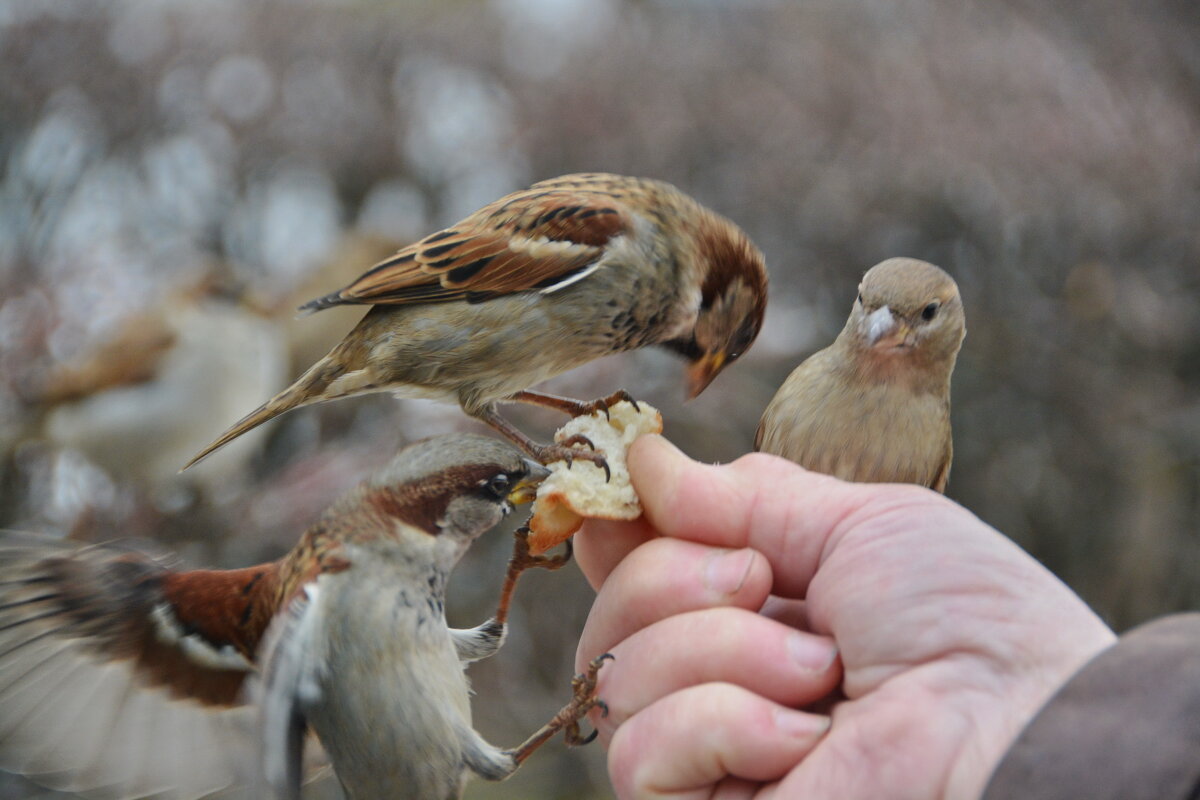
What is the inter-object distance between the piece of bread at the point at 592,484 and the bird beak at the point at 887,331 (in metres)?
0.38

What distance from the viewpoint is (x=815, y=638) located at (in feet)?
4.96

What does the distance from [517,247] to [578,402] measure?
32 cm

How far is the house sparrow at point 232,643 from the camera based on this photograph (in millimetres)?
1490

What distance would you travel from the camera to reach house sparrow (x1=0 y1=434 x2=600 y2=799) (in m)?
1.49

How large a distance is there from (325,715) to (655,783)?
50 centimetres

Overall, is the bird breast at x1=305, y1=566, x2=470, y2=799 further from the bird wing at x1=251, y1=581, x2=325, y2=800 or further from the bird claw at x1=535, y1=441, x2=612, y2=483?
the bird claw at x1=535, y1=441, x2=612, y2=483

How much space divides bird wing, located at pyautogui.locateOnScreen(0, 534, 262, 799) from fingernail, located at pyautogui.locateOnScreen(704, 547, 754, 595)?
694 mm

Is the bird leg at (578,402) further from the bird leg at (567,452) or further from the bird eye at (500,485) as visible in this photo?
the bird eye at (500,485)

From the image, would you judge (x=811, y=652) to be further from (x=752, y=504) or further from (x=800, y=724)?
(x=752, y=504)

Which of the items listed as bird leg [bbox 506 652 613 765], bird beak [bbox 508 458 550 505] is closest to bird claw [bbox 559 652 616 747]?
bird leg [bbox 506 652 613 765]

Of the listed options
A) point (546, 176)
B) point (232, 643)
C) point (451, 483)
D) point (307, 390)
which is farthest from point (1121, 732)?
point (546, 176)

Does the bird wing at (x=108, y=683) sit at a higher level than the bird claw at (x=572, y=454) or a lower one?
lower

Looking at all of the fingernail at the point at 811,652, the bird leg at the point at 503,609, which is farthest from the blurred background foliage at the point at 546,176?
the fingernail at the point at 811,652

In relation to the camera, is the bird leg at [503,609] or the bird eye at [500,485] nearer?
the bird eye at [500,485]
